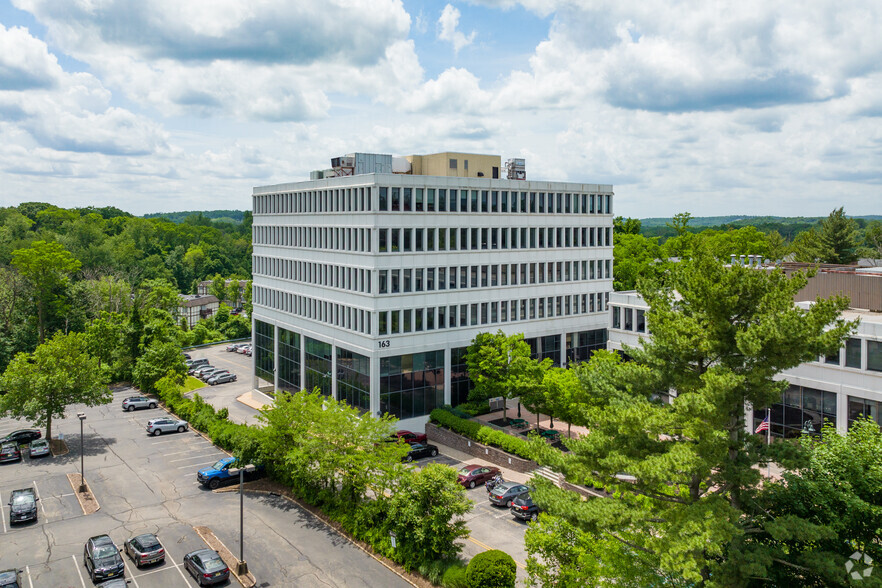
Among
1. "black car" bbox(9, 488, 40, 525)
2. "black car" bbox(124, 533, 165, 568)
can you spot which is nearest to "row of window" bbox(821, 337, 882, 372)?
"black car" bbox(124, 533, 165, 568)

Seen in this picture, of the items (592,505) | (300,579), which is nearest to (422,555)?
(300,579)

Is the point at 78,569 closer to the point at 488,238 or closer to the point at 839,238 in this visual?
the point at 488,238

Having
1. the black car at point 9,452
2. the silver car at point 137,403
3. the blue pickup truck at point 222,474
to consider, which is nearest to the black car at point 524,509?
the blue pickup truck at point 222,474

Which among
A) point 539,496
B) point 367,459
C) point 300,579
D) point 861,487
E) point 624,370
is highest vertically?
point 624,370

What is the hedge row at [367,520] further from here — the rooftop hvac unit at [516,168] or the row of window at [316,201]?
the rooftop hvac unit at [516,168]

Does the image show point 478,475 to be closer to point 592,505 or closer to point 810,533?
point 592,505

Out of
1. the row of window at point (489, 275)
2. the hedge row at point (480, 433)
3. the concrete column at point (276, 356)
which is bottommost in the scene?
the hedge row at point (480, 433)
